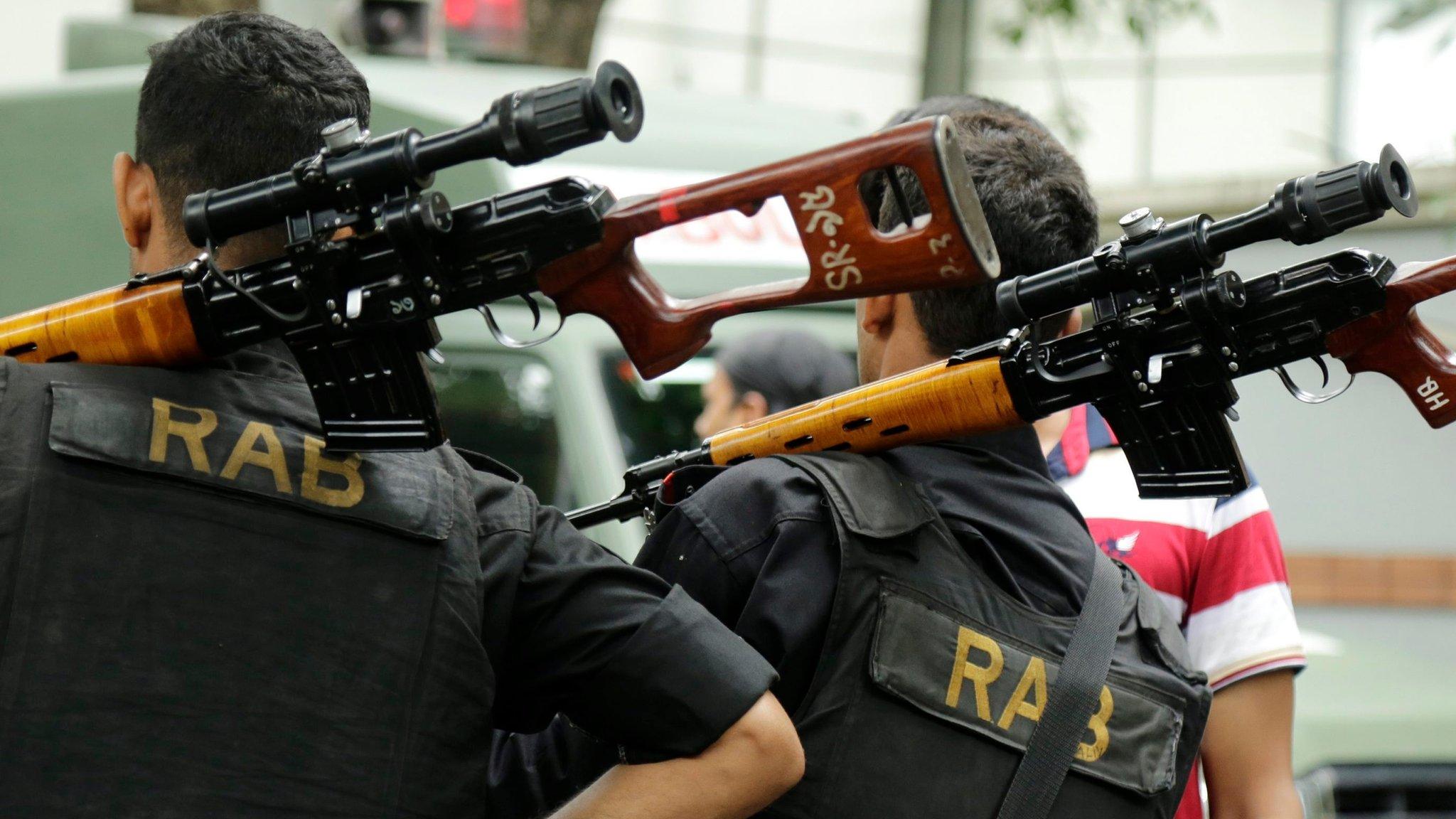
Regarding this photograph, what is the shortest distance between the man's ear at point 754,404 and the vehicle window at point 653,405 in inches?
10.4

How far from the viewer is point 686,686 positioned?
2.01 metres

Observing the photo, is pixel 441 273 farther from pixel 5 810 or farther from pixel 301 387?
pixel 5 810

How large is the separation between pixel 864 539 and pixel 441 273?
626mm

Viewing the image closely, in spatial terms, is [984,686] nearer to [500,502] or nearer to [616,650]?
[616,650]

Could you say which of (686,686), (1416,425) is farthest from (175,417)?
(1416,425)

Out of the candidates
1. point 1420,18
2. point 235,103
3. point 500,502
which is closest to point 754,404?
point 1420,18

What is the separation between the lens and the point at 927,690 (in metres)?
2.15

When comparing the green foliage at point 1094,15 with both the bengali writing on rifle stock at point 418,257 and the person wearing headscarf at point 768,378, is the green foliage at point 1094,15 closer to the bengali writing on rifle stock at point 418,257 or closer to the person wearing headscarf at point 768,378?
the person wearing headscarf at point 768,378

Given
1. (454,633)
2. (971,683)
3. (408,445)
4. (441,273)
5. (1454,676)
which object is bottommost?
(1454,676)

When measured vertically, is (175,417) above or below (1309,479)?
above

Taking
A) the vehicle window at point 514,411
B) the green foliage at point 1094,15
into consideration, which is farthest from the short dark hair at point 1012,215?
the green foliage at point 1094,15

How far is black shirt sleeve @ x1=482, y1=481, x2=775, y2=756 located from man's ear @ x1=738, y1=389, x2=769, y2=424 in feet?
8.40

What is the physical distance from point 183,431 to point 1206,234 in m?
1.25

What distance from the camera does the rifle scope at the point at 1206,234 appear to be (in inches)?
79.5
